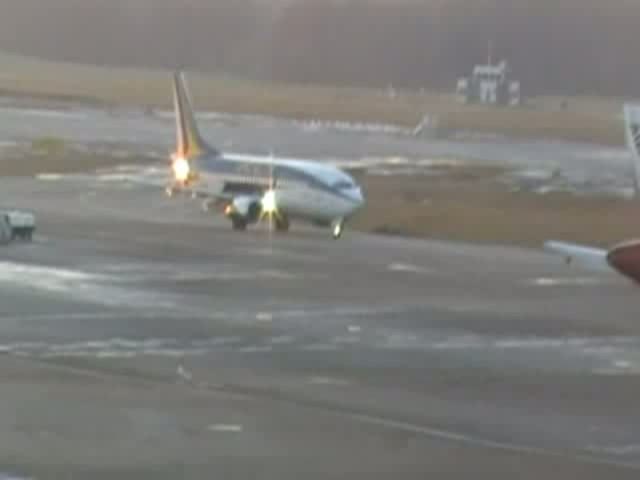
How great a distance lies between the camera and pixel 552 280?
5159cm

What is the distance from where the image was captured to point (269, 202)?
64.8 metres

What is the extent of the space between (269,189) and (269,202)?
1.88 feet

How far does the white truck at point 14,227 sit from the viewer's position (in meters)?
56.8

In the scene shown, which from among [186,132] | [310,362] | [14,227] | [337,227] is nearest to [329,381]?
[310,362]

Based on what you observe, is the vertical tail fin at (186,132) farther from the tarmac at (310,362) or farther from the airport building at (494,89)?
the airport building at (494,89)

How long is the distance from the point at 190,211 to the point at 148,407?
43325 millimetres

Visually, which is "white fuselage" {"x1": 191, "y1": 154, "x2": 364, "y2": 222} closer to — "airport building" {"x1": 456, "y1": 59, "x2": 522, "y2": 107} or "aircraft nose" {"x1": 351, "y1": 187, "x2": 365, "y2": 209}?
"aircraft nose" {"x1": 351, "y1": 187, "x2": 365, "y2": 209}

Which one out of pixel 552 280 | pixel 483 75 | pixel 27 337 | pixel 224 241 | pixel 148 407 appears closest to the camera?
pixel 148 407

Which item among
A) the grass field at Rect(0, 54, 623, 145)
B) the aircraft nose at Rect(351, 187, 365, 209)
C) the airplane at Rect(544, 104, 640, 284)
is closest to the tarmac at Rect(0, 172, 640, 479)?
the airplane at Rect(544, 104, 640, 284)

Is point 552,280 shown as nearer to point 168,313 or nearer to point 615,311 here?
point 615,311

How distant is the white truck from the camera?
56750 millimetres

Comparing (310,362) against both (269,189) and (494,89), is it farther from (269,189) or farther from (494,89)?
(494,89)

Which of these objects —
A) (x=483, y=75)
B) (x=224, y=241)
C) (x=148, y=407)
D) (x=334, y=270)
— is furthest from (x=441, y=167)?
(x=483, y=75)

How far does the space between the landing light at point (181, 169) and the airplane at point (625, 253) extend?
113ft
